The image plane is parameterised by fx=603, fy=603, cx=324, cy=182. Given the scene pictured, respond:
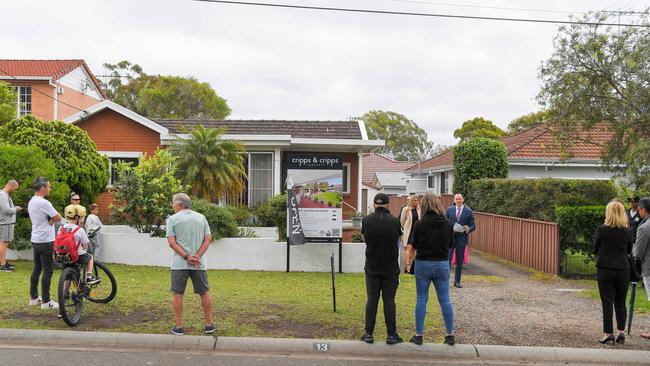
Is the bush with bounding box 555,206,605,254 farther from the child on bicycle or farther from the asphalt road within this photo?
the child on bicycle

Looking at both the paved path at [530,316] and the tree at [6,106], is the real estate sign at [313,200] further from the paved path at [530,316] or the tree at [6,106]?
the tree at [6,106]

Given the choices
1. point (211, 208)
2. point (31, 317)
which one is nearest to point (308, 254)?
point (211, 208)

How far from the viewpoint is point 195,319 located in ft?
26.2

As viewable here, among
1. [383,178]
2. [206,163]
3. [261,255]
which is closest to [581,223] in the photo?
[261,255]

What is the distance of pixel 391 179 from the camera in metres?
53.3

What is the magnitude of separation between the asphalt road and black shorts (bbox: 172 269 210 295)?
29.0 inches

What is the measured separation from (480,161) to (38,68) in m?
28.1

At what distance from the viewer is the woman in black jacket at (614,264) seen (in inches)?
287

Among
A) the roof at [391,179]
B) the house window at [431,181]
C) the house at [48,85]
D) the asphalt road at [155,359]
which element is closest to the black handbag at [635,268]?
the asphalt road at [155,359]

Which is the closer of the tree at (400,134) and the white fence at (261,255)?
the white fence at (261,255)

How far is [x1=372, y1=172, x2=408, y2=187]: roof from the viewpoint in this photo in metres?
52.2

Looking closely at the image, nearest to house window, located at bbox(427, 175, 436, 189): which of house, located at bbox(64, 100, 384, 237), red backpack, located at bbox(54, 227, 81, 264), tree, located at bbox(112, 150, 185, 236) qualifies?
house, located at bbox(64, 100, 384, 237)

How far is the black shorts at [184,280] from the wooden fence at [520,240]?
28.8ft

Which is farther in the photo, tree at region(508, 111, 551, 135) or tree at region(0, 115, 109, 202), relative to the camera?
tree at region(508, 111, 551, 135)
